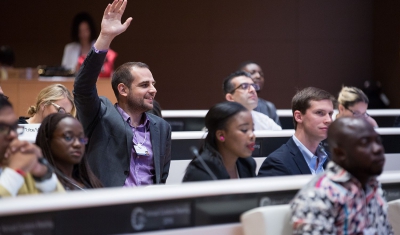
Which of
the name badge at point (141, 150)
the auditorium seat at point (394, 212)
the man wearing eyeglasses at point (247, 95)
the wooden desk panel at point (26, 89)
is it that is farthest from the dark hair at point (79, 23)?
the auditorium seat at point (394, 212)

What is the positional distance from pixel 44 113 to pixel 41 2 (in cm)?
526

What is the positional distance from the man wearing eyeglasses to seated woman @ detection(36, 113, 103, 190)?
267cm

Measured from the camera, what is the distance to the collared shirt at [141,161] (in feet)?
10.6

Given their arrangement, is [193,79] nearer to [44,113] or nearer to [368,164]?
[44,113]

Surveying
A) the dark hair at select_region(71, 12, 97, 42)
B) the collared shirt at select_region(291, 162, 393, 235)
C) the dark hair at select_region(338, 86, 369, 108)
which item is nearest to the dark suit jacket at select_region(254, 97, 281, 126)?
the dark hair at select_region(338, 86, 369, 108)

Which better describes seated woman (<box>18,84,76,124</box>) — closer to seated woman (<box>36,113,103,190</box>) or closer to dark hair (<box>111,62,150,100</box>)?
dark hair (<box>111,62,150,100</box>)

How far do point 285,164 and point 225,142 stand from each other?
1.81ft

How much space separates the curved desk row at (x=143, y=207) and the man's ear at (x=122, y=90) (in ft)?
4.78

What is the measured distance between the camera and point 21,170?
6.29 feet

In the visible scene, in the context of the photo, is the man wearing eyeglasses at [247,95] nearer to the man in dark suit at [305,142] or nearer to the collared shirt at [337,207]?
the man in dark suit at [305,142]

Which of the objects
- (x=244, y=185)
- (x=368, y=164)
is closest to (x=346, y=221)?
(x=368, y=164)

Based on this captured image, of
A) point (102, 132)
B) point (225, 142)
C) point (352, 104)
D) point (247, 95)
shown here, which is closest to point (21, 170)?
point (225, 142)

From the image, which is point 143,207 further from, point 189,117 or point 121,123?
point 189,117

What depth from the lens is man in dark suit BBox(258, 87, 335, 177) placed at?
9.96ft
